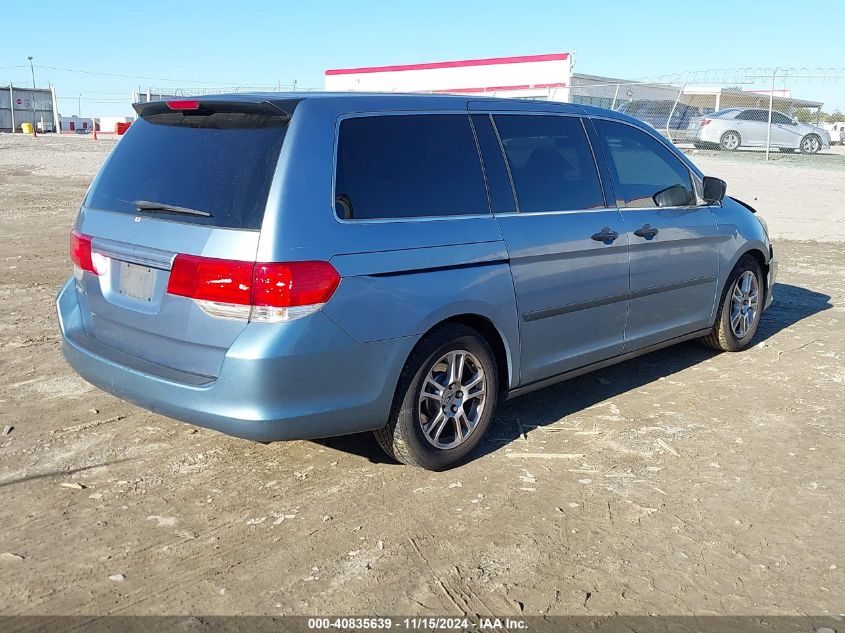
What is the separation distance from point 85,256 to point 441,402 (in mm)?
1899

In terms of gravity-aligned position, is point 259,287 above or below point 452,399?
above

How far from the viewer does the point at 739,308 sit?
6.54 metres

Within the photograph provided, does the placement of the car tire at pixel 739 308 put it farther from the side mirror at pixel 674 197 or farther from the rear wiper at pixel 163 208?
the rear wiper at pixel 163 208

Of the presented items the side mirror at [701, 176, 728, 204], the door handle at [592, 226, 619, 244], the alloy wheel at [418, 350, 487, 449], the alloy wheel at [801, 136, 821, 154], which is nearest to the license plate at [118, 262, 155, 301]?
the alloy wheel at [418, 350, 487, 449]

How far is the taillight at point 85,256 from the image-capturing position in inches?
161

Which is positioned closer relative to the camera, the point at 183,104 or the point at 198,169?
the point at 198,169

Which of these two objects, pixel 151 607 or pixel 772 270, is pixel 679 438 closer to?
pixel 772 270

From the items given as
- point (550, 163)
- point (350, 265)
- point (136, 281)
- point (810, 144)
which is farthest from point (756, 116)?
point (136, 281)

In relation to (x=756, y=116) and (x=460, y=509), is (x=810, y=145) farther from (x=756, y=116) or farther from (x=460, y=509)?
(x=460, y=509)

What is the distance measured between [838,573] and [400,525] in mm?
1804

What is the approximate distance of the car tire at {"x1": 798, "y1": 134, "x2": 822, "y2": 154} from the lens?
1001 inches

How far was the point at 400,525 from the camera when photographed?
12.3 ft

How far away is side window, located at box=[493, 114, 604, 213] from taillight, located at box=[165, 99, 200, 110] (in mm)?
1619


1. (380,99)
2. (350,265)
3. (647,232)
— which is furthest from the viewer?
(647,232)
